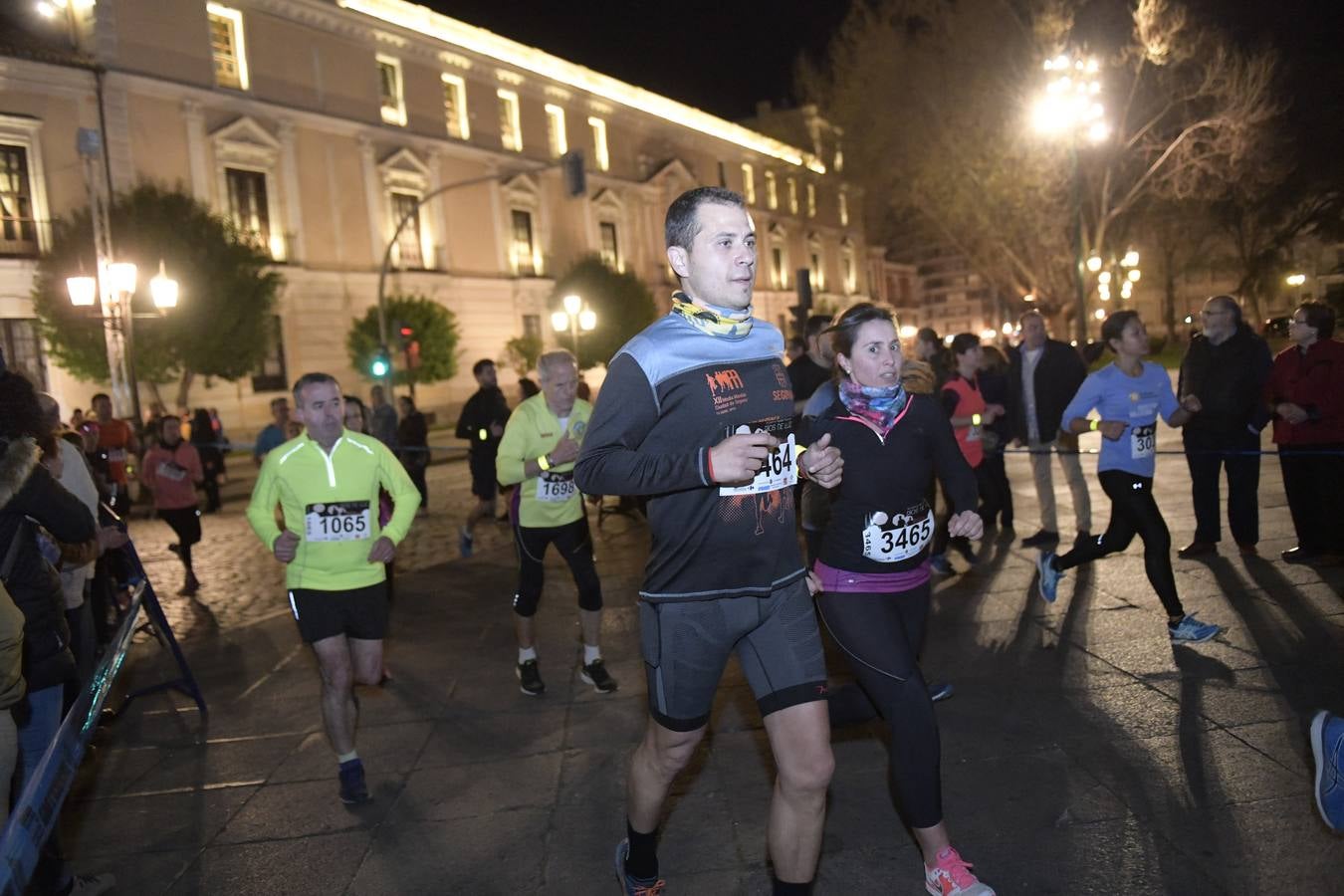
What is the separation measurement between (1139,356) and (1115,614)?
1631 mm

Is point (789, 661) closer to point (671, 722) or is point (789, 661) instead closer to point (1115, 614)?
point (671, 722)

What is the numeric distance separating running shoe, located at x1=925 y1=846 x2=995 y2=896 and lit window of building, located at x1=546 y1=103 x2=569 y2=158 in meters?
43.1

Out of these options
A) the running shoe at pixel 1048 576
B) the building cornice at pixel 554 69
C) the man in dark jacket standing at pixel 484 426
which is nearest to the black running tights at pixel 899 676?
the running shoe at pixel 1048 576

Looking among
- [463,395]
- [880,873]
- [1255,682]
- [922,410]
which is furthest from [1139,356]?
[463,395]

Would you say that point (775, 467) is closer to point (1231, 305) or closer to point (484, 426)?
point (1231, 305)

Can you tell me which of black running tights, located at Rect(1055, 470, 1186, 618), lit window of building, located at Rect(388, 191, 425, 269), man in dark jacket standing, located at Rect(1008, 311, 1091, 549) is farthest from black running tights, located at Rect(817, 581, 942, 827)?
lit window of building, located at Rect(388, 191, 425, 269)

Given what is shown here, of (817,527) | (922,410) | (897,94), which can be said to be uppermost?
(897,94)

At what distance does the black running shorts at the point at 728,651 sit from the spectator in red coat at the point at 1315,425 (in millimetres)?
5933

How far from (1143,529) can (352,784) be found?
4.37m

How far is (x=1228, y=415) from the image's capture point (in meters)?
8.14

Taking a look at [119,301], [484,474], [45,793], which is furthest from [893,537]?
[119,301]

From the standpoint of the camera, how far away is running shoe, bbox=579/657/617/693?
5.84 meters

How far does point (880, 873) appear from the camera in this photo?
3.48 meters

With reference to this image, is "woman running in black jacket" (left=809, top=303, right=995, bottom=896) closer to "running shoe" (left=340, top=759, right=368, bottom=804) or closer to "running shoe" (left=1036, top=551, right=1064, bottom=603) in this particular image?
"running shoe" (left=340, top=759, right=368, bottom=804)
